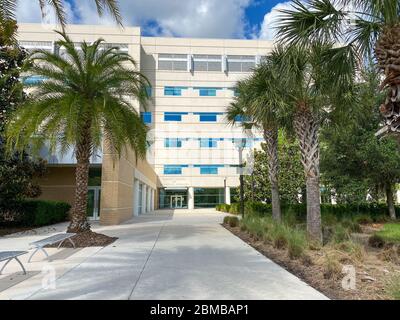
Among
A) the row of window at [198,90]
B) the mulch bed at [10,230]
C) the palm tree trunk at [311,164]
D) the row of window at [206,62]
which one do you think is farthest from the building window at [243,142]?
the mulch bed at [10,230]

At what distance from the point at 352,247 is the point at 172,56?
163 ft

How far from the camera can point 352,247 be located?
29.5ft

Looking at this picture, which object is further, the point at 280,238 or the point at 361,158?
the point at 361,158

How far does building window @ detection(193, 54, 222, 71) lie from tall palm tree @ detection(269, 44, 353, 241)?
43142 millimetres

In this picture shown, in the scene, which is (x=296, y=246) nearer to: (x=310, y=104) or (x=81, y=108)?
(x=310, y=104)

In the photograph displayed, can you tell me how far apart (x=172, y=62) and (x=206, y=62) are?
5172 millimetres

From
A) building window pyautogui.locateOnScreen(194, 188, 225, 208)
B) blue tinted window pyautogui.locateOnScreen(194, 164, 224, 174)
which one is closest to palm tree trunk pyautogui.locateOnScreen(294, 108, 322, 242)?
blue tinted window pyautogui.locateOnScreen(194, 164, 224, 174)

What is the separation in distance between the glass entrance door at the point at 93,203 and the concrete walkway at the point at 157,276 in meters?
14.5

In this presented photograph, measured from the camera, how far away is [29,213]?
1898cm

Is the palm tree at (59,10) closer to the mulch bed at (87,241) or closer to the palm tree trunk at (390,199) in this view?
the mulch bed at (87,241)

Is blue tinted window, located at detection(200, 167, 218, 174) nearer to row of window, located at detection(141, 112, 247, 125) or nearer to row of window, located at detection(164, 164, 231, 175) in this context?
row of window, located at detection(164, 164, 231, 175)

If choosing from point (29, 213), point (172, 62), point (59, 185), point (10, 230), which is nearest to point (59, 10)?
point (10, 230)

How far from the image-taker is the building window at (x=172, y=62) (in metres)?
54.3
